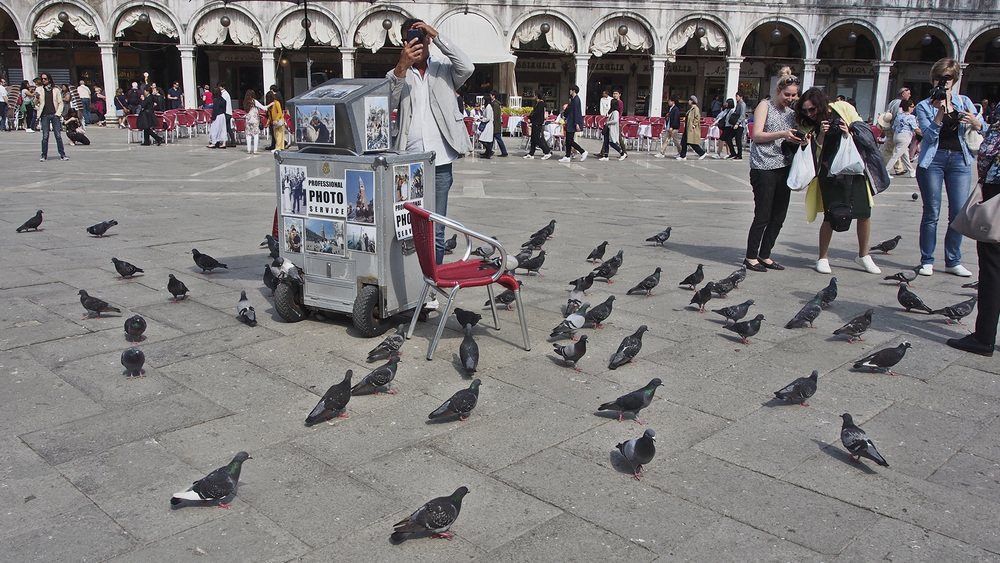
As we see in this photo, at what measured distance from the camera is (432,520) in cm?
280

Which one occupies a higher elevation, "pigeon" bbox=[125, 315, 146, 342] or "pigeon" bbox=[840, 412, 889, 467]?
"pigeon" bbox=[125, 315, 146, 342]

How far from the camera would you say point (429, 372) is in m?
4.51

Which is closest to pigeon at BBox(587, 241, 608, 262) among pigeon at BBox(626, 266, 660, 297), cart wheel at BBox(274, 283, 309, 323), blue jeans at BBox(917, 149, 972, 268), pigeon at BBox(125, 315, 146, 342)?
pigeon at BBox(626, 266, 660, 297)

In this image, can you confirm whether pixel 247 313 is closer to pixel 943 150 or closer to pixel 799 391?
pixel 799 391

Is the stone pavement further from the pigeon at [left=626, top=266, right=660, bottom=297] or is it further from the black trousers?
the black trousers

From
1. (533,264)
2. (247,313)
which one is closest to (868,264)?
(533,264)

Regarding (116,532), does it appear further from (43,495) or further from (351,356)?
(351,356)

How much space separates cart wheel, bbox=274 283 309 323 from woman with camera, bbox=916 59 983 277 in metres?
5.46

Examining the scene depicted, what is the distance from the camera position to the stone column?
27031 mm

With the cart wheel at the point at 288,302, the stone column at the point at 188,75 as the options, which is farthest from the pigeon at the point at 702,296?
the stone column at the point at 188,75

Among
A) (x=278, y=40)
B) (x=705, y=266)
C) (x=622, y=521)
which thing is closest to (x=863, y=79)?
(x=278, y=40)

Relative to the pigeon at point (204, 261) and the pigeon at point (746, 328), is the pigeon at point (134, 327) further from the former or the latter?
the pigeon at point (746, 328)

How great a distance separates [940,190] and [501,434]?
17.7 feet

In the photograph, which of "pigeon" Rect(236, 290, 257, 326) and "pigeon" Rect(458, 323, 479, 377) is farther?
"pigeon" Rect(236, 290, 257, 326)
